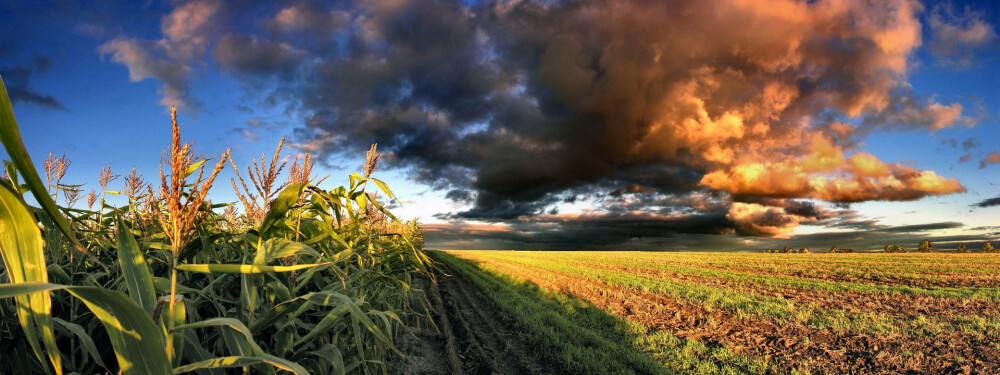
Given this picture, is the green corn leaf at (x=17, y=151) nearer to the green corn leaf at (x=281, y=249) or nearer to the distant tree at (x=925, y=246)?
the green corn leaf at (x=281, y=249)

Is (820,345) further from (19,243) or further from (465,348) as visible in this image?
(19,243)

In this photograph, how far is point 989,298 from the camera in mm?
15906

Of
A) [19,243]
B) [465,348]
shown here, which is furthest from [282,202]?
[465,348]

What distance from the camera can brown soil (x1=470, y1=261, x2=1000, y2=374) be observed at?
26.3 feet

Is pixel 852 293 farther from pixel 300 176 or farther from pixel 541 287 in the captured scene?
pixel 300 176

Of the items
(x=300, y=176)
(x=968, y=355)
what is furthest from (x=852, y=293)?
(x=300, y=176)

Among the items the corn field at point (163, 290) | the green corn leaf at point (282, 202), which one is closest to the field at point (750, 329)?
the corn field at point (163, 290)

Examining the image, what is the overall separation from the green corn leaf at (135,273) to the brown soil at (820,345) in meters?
9.53

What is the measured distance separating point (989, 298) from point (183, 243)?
25.0 meters

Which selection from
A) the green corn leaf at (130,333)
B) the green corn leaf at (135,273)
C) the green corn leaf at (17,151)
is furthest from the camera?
the green corn leaf at (135,273)

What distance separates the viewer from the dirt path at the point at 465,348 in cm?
766

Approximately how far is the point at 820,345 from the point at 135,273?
474 inches

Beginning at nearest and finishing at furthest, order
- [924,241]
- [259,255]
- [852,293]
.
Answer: [259,255], [852,293], [924,241]

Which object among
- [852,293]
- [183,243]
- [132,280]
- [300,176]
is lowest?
[852,293]
